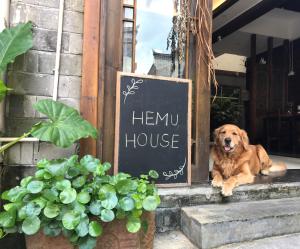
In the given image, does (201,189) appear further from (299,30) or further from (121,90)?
(299,30)

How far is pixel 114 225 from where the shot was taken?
1.79 m

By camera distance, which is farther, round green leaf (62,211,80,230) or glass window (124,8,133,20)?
glass window (124,8,133,20)

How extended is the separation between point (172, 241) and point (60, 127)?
4.11 ft

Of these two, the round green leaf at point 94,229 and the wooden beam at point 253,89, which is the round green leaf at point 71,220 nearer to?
the round green leaf at point 94,229

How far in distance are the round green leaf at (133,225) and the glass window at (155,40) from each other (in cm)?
138

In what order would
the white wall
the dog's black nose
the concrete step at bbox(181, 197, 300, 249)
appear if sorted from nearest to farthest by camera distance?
1. the concrete step at bbox(181, 197, 300, 249)
2. the dog's black nose
3. the white wall

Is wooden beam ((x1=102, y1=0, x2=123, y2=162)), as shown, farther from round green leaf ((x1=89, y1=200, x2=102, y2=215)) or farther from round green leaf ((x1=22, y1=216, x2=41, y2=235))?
round green leaf ((x1=22, y1=216, x2=41, y2=235))

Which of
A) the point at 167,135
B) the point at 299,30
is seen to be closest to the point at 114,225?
the point at 167,135

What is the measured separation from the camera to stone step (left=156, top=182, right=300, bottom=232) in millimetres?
2436

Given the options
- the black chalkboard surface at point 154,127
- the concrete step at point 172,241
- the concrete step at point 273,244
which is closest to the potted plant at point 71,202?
the concrete step at point 172,241

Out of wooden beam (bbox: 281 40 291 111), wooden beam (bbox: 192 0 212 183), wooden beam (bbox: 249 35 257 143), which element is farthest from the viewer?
wooden beam (bbox: 249 35 257 143)

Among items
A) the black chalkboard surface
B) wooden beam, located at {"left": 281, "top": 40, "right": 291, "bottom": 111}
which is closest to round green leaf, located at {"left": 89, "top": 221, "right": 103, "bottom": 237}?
the black chalkboard surface

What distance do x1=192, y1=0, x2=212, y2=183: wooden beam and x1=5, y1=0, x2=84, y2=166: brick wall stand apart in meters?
1.11

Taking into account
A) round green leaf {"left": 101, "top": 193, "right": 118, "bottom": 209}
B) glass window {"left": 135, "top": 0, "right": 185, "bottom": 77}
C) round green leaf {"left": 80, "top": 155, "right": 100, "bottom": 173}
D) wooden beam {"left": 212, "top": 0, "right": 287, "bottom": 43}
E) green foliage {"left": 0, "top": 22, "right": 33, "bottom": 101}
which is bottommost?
round green leaf {"left": 101, "top": 193, "right": 118, "bottom": 209}
